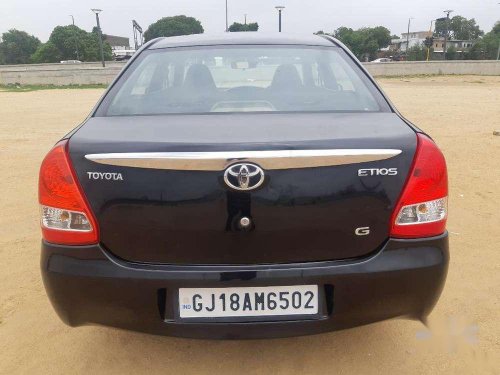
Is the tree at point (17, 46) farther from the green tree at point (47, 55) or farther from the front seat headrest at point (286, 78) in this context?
the front seat headrest at point (286, 78)

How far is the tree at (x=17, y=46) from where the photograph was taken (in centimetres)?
8106

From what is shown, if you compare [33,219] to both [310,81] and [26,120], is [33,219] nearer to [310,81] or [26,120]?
[310,81]

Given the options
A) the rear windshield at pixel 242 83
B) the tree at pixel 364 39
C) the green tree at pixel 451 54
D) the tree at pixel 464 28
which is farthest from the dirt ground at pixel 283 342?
the tree at pixel 464 28

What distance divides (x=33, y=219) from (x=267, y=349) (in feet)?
8.91

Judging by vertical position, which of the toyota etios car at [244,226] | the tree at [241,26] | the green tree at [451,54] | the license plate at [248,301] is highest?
the tree at [241,26]

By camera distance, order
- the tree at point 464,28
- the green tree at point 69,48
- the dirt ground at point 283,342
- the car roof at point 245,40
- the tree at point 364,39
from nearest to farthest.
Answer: the dirt ground at point 283,342
the car roof at point 245,40
the green tree at point 69,48
the tree at point 364,39
the tree at point 464,28

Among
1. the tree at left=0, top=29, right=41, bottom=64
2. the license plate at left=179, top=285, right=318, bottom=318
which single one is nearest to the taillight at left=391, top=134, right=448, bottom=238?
the license plate at left=179, top=285, right=318, bottom=318

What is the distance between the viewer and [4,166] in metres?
6.12

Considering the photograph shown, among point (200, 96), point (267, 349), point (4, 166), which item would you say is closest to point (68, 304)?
point (267, 349)

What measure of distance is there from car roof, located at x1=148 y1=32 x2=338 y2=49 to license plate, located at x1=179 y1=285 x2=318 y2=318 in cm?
158

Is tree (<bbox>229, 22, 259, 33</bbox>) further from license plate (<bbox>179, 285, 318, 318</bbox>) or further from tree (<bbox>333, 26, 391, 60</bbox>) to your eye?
license plate (<bbox>179, 285, 318, 318</bbox>)

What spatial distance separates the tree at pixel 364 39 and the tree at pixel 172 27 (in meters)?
29.8

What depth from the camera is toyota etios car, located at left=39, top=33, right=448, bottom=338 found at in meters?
1.69

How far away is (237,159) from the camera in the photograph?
1658 millimetres
